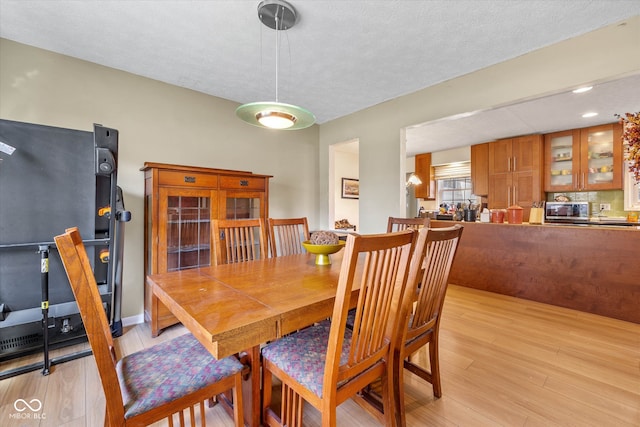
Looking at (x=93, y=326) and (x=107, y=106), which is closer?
(x=93, y=326)

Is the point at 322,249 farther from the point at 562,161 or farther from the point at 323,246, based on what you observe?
the point at 562,161

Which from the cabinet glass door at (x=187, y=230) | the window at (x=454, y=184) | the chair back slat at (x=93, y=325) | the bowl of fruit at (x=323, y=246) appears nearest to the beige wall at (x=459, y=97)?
the bowl of fruit at (x=323, y=246)

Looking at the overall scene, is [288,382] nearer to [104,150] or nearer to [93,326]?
[93,326]

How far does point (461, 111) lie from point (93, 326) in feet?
10.4

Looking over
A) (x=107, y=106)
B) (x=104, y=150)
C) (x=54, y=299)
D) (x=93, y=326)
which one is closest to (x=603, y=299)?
(x=93, y=326)

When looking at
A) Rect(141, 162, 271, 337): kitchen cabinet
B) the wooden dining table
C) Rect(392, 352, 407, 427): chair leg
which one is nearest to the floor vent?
Rect(141, 162, 271, 337): kitchen cabinet

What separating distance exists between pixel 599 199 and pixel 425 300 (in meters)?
5.45

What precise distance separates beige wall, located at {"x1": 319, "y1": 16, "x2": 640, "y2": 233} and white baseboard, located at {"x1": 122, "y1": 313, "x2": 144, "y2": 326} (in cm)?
261

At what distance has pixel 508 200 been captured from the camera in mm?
5078

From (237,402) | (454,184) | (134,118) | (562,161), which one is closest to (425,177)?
(454,184)

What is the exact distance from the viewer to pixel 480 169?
5461 mm

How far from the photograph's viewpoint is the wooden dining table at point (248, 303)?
89 cm

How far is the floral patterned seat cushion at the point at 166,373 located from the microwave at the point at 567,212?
5.95 m

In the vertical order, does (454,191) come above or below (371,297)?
above
